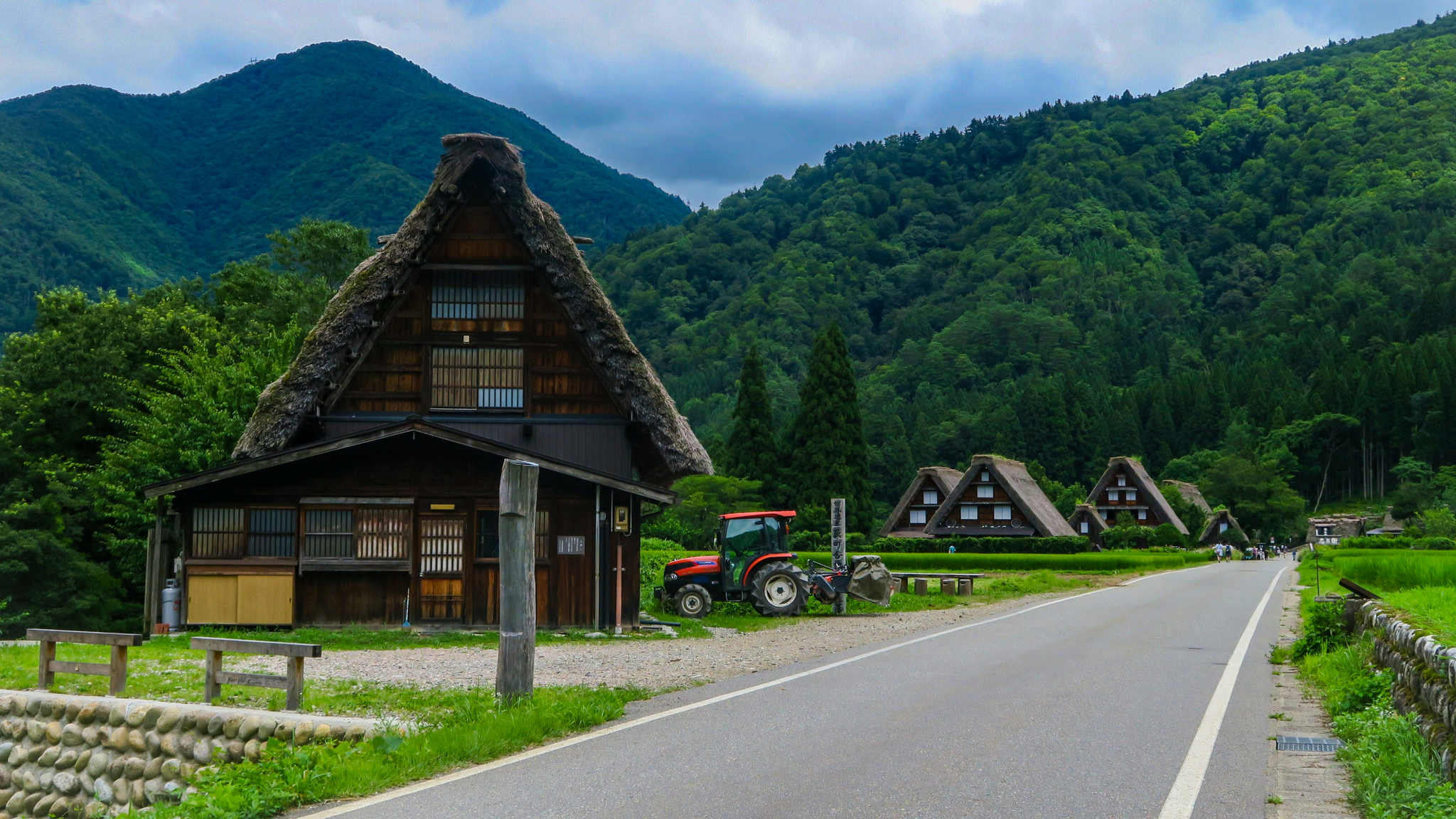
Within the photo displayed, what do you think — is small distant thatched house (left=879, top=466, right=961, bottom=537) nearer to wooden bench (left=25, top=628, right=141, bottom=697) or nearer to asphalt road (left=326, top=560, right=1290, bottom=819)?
asphalt road (left=326, top=560, right=1290, bottom=819)

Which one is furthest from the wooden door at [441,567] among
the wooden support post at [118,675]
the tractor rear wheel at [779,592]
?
the wooden support post at [118,675]

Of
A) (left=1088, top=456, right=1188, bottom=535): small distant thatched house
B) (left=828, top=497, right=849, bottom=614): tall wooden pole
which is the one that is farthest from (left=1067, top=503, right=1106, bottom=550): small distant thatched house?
(left=828, top=497, right=849, bottom=614): tall wooden pole

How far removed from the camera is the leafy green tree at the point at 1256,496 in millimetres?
100438

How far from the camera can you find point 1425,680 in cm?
771

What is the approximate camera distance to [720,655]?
49.3ft

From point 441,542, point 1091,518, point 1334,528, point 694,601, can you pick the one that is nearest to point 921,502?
point 1091,518

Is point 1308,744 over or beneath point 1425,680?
beneath

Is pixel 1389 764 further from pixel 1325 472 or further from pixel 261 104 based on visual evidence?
pixel 261 104

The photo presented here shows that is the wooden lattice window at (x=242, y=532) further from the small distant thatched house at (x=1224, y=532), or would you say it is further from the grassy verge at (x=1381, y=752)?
the small distant thatched house at (x=1224, y=532)

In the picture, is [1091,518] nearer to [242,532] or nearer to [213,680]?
[242,532]

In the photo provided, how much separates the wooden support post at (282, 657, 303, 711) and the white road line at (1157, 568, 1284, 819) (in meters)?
6.69

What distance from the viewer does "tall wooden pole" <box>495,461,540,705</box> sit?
30.9 ft

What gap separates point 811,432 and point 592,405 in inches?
1788

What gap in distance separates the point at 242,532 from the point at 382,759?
12.6 m
